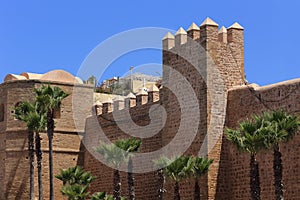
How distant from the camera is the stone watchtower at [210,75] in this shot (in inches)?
862

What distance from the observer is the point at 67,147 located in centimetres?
3041

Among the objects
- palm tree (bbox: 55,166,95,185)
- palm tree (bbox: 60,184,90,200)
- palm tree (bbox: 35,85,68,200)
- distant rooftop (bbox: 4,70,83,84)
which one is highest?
distant rooftop (bbox: 4,70,83,84)

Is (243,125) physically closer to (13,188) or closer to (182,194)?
(182,194)

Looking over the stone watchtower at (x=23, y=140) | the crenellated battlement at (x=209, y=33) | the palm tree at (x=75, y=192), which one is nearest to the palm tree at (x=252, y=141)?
the crenellated battlement at (x=209, y=33)

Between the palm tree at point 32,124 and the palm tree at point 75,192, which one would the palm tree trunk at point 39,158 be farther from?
the palm tree at point 75,192

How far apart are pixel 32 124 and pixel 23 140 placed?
135 inches

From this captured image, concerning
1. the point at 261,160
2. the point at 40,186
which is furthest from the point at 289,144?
the point at 40,186

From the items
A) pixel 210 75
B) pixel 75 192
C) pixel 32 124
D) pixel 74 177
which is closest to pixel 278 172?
pixel 210 75

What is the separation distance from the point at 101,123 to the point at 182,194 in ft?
26.3

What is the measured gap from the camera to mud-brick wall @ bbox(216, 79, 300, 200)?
64.7 feet

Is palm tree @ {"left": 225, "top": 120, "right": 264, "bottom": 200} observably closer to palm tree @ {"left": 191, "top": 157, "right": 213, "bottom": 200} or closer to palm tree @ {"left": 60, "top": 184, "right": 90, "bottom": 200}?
palm tree @ {"left": 191, "top": 157, "right": 213, "bottom": 200}

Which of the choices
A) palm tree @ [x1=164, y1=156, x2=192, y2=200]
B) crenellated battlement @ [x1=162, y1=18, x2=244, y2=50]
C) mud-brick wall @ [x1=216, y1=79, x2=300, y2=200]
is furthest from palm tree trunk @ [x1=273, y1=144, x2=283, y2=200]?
crenellated battlement @ [x1=162, y1=18, x2=244, y2=50]

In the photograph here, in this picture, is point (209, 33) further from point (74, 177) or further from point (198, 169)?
point (74, 177)

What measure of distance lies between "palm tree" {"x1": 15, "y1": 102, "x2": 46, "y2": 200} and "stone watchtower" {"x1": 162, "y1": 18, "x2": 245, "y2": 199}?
6.17 metres
